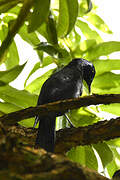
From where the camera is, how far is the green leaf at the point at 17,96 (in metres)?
1.42

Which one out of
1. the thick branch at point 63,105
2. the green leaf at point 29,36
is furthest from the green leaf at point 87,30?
the thick branch at point 63,105

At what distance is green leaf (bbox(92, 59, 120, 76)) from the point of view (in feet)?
5.12

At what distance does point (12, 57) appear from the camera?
5.30 ft

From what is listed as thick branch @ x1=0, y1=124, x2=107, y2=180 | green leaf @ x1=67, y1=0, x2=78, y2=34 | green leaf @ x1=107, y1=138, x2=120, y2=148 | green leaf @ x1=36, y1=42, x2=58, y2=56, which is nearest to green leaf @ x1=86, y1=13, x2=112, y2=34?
green leaf @ x1=67, y1=0, x2=78, y2=34

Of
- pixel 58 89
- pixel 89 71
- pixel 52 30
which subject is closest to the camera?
pixel 52 30

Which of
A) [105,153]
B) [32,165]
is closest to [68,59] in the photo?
[105,153]

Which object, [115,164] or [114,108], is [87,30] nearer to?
[114,108]

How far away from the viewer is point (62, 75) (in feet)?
5.90

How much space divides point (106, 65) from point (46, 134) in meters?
0.47

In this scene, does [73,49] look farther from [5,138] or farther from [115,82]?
[5,138]

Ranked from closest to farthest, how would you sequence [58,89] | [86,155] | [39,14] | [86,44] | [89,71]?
[39,14]
[86,155]
[86,44]
[58,89]
[89,71]

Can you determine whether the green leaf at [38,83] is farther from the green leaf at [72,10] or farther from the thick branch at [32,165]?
the thick branch at [32,165]

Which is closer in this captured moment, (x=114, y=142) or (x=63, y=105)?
(x=63, y=105)

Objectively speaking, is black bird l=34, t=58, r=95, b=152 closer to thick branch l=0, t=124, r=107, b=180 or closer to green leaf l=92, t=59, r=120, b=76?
green leaf l=92, t=59, r=120, b=76
